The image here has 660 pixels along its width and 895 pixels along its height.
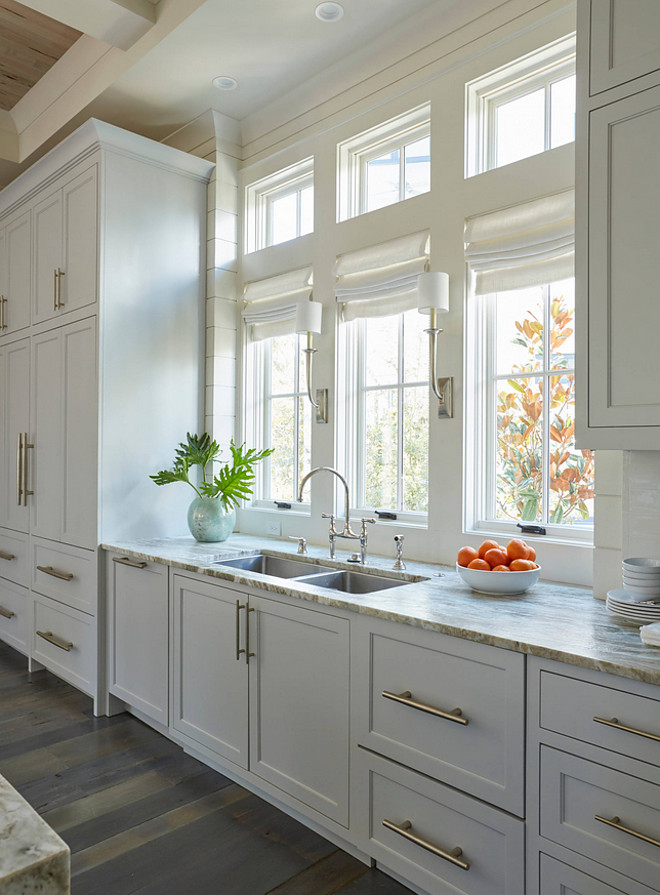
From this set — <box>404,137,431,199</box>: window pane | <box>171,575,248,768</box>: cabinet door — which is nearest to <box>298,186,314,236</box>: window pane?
<box>404,137,431,199</box>: window pane

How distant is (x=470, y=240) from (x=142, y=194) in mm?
1749

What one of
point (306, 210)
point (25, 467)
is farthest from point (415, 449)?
point (25, 467)

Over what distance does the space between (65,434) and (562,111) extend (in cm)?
271

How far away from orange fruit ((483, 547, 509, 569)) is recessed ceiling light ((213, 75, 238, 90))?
260cm

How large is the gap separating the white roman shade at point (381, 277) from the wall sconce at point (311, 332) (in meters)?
0.13

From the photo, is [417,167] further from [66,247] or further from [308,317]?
[66,247]

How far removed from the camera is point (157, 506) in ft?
11.1

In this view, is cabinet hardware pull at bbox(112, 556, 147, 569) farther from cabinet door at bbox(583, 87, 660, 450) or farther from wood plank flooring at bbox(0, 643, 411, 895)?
cabinet door at bbox(583, 87, 660, 450)

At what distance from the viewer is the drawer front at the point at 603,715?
1350 millimetres

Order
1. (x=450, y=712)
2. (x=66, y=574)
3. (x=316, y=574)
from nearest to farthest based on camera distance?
(x=450, y=712) → (x=316, y=574) → (x=66, y=574)

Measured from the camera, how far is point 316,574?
265cm

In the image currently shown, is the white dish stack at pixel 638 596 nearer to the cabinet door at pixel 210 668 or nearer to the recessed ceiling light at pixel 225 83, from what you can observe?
the cabinet door at pixel 210 668

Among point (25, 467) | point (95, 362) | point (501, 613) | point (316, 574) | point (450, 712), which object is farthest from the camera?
point (25, 467)

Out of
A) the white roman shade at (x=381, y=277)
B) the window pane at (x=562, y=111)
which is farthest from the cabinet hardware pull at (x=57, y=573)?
the window pane at (x=562, y=111)
